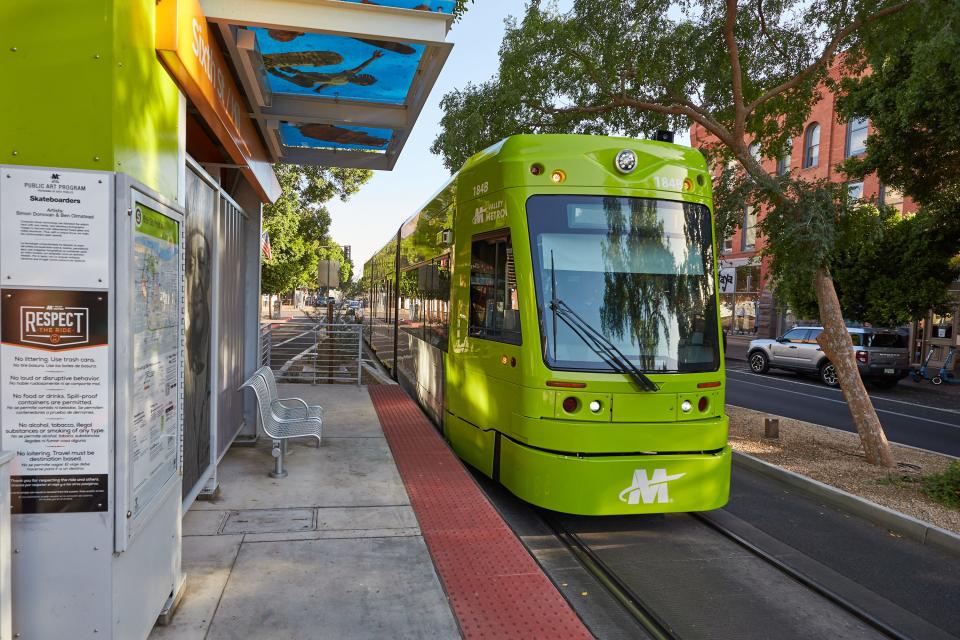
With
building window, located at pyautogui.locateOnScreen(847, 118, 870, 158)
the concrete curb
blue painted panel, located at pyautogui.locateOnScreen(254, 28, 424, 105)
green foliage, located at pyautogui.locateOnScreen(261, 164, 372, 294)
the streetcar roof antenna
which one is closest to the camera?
blue painted panel, located at pyautogui.locateOnScreen(254, 28, 424, 105)

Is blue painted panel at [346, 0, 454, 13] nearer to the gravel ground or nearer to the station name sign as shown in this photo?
the station name sign

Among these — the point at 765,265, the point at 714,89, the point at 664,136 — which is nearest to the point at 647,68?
the point at 714,89

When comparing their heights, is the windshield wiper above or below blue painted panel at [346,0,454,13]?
below

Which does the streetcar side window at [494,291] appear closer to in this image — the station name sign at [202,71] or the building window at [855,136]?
the station name sign at [202,71]

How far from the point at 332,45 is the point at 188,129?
1719 millimetres

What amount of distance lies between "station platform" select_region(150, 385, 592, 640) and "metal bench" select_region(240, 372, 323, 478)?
247 mm

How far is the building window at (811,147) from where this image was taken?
31.6m

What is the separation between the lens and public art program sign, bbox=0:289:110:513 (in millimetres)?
2707

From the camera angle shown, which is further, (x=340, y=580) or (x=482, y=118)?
(x=482, y=118)

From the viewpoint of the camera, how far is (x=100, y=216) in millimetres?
2766

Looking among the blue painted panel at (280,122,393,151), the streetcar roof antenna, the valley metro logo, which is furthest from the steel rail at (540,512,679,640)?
the blue painted panel at (280,122,393,151)

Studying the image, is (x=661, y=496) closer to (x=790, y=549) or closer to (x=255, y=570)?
(x=790, y=549)

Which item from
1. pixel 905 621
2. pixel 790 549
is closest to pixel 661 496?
pixel 790 549

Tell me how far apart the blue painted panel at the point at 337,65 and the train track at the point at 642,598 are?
4115mm
